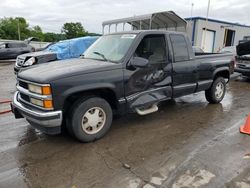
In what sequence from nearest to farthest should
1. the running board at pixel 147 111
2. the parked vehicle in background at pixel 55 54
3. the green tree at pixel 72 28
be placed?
1. the running board at pixel 147 111
2. the parked vehicle in background at pixel 55 54
3. the green tree at pixel 72 28

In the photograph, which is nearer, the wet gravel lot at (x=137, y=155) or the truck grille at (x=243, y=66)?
the wet gravel lot at (x=137, y=155)

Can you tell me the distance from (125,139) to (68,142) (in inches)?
39.4

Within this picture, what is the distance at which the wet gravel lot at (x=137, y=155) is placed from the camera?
9.69 ft

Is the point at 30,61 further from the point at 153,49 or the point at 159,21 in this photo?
the point at 159,21

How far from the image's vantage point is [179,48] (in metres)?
5.13

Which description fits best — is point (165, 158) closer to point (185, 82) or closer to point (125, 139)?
point (125, 139)

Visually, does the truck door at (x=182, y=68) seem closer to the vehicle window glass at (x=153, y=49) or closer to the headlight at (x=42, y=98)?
the vehicle window glass at (x=153, y=49)

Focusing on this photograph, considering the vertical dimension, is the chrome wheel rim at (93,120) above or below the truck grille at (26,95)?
below

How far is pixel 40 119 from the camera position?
3.46 metres

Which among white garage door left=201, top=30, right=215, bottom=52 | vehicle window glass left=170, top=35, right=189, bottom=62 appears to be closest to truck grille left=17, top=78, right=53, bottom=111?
vehicle window glass left=170, top=35, right=189, bottom=62

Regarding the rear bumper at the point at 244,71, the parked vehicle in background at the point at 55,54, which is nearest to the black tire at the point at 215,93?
the rear bumper at the point at 244,71

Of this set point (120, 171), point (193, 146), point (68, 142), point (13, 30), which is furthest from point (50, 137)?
point (13, 30)

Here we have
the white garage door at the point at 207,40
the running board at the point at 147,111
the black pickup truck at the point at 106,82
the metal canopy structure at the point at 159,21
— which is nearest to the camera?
the black pickup truck at the point at 106,82

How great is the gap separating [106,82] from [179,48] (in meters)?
2.14
